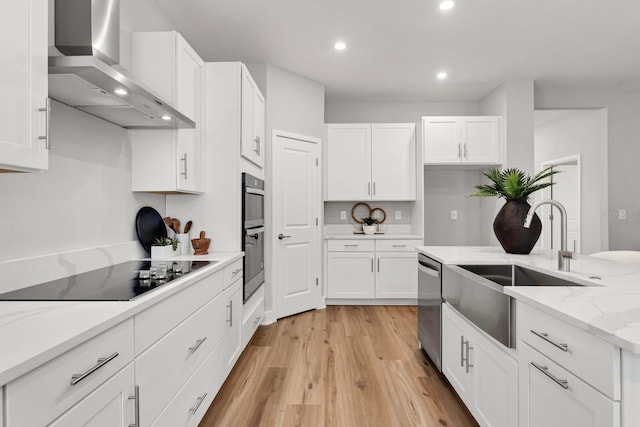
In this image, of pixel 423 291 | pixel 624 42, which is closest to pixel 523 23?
pixel 624 42

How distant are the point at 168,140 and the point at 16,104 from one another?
47.9 inches

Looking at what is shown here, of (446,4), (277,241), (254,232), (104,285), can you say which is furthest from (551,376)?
(277,241)

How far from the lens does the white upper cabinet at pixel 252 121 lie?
8.93 ft

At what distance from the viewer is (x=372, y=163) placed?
4.51 m

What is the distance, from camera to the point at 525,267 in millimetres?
2047

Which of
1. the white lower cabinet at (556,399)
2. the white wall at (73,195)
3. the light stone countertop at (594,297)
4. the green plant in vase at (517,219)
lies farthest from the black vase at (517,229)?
the white wall at (73,195)

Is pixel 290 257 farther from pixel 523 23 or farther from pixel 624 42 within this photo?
pixel 624 42

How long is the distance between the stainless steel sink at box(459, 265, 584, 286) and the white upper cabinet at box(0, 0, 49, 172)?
2.23 metres

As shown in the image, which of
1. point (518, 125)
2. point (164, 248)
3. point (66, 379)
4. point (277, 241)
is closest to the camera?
point (66, 379)

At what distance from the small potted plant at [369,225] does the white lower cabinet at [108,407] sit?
368cm

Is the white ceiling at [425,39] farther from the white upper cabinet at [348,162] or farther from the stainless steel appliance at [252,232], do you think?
the stainless steel appliance at [252,232]

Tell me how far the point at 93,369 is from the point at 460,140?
4.37 m

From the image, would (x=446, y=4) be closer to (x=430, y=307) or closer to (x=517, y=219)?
(x=517, y=219)

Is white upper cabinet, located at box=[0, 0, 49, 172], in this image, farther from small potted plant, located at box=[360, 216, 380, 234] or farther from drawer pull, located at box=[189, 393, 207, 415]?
small potted plant, located at box=[360, 216, 380, 234]
